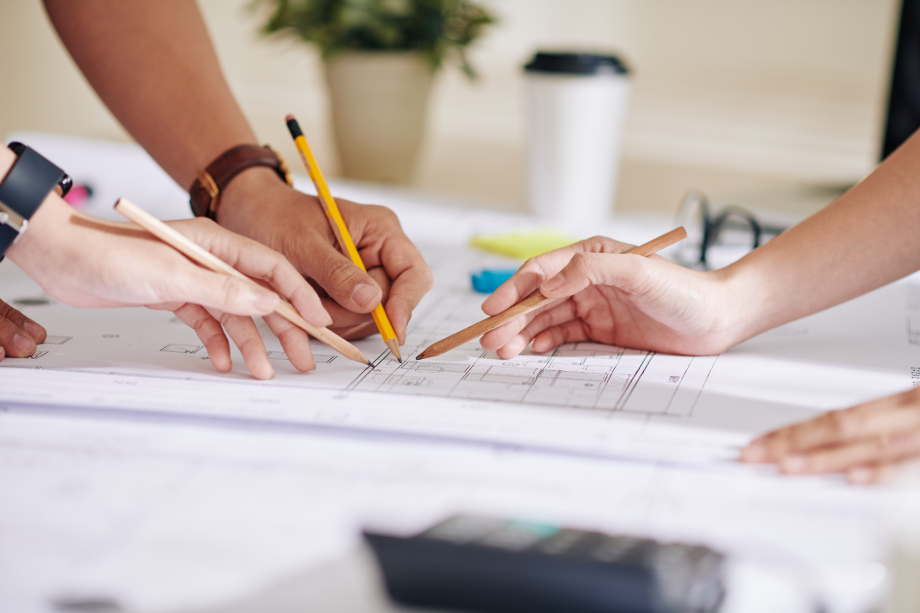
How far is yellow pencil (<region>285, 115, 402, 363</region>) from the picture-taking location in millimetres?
623

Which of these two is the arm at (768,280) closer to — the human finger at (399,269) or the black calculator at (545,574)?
the human finger at (399,269)

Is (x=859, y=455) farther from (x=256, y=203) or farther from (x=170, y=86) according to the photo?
(x=170, y=86)

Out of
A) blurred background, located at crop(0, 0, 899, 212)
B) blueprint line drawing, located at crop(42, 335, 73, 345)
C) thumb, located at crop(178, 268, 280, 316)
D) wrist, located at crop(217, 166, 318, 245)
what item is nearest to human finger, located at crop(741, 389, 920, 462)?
thumb, located at crop(178, 268, 280, 316)

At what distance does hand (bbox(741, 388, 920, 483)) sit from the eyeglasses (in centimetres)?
46

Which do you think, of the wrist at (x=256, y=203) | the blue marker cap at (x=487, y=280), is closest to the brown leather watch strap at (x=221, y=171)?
the wrist at (x=256, y=203)

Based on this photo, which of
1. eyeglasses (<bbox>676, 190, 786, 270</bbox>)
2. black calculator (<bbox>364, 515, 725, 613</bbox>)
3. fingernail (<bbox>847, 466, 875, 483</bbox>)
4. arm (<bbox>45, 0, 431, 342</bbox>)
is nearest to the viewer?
black calculator (<bbox>364, 515, 725, 613</bbox>)

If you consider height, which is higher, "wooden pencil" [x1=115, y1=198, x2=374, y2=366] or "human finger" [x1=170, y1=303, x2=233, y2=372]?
"wooden pencil" [x1=115, y1=198, x2=374, y2=366]

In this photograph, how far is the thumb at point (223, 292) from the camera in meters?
0.52

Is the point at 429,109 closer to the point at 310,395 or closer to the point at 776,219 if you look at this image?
the point at 776,219

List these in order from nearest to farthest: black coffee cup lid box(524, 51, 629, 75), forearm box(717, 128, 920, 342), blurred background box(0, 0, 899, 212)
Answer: forearm box(717, 128, 920, 342) < black coffee cup lid box(524, 51, 629, 75) < blurred background box(0, 0, 899, 212)

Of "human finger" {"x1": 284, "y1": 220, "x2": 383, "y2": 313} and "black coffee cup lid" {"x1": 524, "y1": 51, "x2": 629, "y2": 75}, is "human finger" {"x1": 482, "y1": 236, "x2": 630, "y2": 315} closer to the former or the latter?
"human finger" {"x1": 284, "y1": 220, "x2": 383, "y2": 313}

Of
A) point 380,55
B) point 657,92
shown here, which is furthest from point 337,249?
point 657,92

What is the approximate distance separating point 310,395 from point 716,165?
1616 millimetres

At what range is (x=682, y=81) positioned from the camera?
2.73 m
